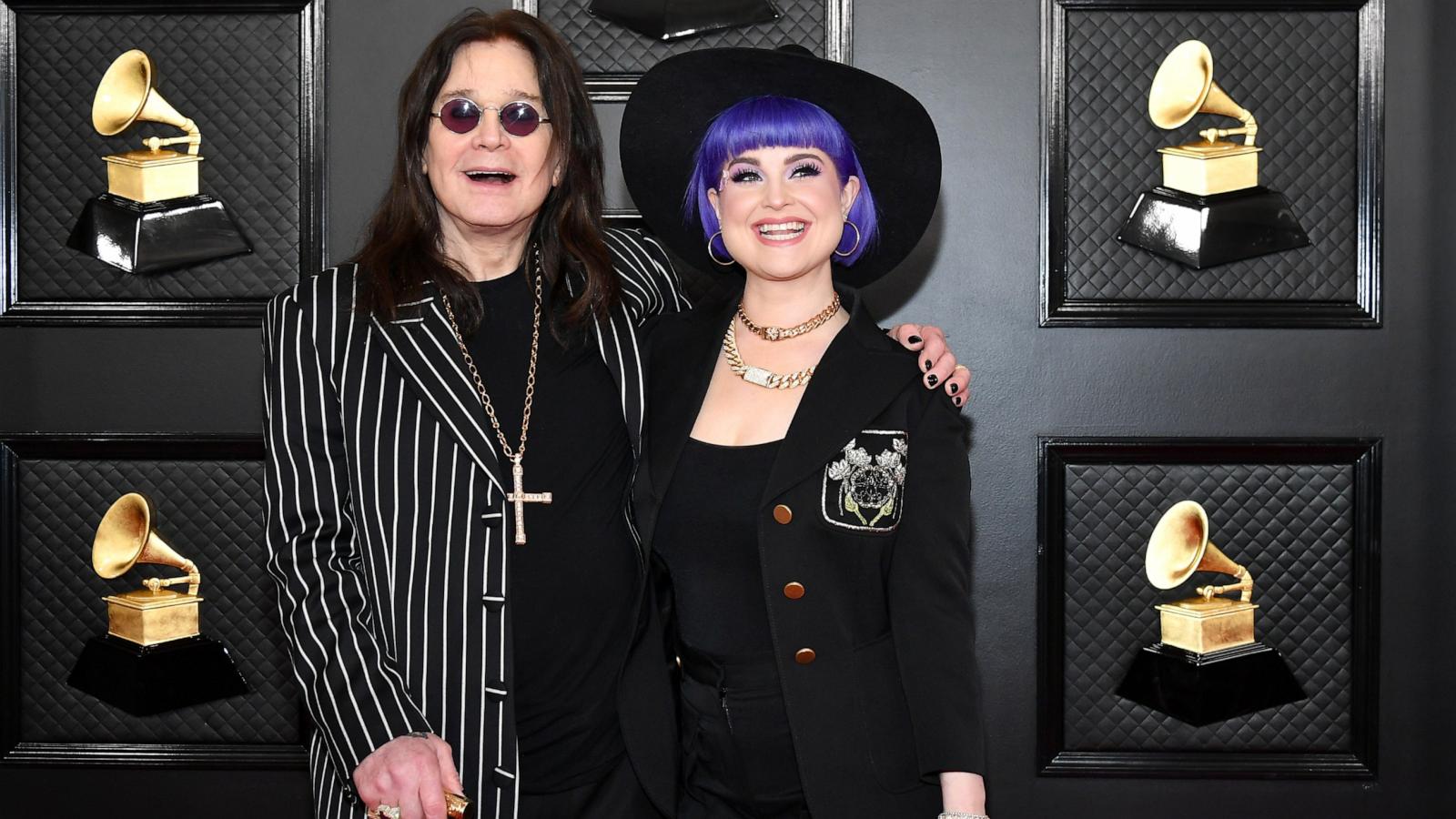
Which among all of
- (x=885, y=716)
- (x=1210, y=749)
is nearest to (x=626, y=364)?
(x=885, y=716)

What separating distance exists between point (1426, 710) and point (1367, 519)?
476 mm

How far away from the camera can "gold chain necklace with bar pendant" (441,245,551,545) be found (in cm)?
192

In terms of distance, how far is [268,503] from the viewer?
1.92 m

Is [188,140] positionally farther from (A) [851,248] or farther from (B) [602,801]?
(B) [602,801]

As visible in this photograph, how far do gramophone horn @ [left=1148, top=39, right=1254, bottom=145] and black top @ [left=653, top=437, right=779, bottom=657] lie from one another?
1.61 m

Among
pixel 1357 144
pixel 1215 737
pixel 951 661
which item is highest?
pixel 1357 144

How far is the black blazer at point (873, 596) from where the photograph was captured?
6.14ft

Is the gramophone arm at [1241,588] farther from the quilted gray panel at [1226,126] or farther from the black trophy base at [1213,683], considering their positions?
the quilted gray panel at [1226,126]

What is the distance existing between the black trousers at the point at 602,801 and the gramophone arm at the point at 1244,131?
198cm

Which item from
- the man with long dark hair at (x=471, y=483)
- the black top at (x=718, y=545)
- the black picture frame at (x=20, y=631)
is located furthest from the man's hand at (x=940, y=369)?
the black picture frame at (x=20, y=631)

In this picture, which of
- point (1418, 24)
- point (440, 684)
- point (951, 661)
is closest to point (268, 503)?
point (440, 684)

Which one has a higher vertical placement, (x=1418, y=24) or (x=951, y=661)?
(x=1418, y=24)

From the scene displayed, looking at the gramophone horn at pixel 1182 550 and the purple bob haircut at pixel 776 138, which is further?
the gramophone horn at pixel 1182 550

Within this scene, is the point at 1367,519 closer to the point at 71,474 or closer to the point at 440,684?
the point at 440,684
